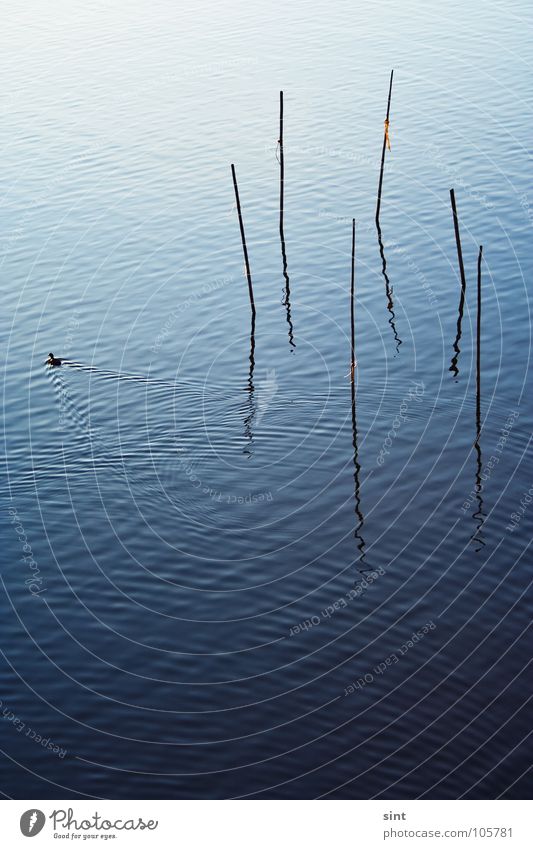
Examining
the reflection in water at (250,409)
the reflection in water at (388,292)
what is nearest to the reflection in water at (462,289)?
the reflection in water at (388,292)

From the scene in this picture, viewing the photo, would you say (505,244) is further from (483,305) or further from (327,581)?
(327,581)

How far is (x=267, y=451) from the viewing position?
3388 cm

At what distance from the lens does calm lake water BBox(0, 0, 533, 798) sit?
22.7 metres

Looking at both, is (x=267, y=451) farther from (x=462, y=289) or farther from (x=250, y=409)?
(x=462, y=289)

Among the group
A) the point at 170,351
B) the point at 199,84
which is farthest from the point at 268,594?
the point at 199,84

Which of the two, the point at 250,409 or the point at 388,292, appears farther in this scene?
the point at 388,292

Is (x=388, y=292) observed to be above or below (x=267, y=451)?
above

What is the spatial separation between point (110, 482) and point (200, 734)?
11520 millimetres

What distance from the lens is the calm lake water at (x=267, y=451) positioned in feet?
74.5

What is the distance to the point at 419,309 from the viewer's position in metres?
43.4

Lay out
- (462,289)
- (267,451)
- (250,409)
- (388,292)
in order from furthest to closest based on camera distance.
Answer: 1. (388,292)
2. (462,289)
3. (250,409)
4. (267,451)

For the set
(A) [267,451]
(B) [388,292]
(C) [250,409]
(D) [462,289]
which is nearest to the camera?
(A) [267,451]

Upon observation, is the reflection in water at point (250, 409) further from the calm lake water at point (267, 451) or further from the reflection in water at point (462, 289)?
the reflection in water at point (462, 289)

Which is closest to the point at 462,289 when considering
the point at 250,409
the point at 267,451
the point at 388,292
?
the point at 388,292
